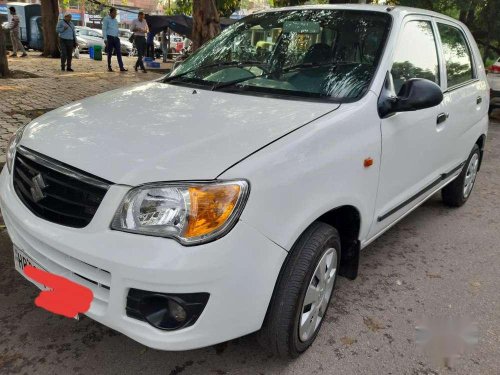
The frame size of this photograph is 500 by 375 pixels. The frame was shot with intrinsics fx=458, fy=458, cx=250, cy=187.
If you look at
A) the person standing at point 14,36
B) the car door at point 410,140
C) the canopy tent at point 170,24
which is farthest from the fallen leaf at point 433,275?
the person standing at point 14,36

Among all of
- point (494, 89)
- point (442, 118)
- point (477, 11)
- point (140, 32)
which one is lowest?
Result: point (494, 89)

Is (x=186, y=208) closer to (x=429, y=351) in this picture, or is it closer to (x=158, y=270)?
(x=158, y=270)

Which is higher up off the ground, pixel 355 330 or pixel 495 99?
pixel 495 99

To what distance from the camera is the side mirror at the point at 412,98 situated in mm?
2572

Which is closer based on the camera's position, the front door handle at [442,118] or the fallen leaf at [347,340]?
the fallen leaf at [347,340]

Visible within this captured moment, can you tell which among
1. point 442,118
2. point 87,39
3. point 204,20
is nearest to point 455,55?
point 442,118

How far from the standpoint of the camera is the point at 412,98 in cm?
257

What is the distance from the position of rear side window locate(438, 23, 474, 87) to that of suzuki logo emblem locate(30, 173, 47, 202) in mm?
3070

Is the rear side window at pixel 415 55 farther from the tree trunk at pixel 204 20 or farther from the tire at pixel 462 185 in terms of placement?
the tree trunk at pixel 204 20

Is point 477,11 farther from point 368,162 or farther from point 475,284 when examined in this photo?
point 368,162

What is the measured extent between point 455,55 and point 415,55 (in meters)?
0.99

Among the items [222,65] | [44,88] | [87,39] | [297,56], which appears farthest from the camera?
[87,39]

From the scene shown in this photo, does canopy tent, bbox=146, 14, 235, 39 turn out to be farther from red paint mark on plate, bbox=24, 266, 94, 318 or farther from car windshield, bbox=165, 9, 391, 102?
red paint mark on plate, bbox=24, 266, 94, 318

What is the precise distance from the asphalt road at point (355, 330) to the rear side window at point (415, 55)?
1374 mm
